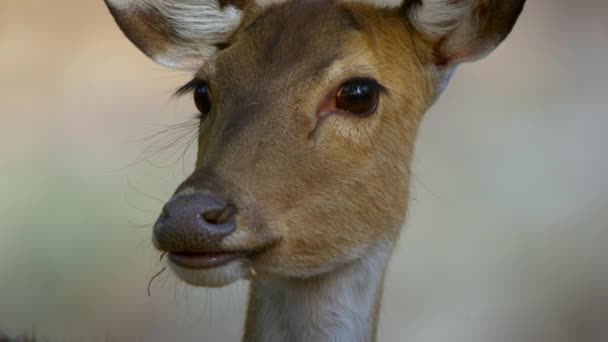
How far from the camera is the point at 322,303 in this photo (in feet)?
14.8

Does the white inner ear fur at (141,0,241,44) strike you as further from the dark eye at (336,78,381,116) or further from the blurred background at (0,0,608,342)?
the blurred background at (0,0,608,342)

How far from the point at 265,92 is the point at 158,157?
15.5 feet

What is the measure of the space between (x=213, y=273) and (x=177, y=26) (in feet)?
5.99

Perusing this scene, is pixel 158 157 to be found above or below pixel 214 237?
below

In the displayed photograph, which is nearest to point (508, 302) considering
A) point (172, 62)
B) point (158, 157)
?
point (158, 157)

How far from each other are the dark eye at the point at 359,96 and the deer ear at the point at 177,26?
87 centimetres

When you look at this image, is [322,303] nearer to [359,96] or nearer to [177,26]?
[359,96]

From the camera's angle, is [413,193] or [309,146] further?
[413,193]

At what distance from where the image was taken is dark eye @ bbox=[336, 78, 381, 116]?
14.3 feet

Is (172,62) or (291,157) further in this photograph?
(172,62)

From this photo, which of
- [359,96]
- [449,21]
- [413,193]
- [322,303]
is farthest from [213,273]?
[413,193]

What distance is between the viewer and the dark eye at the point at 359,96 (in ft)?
14.3

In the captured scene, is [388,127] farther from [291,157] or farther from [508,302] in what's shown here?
[508,302]

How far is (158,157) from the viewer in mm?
8883
